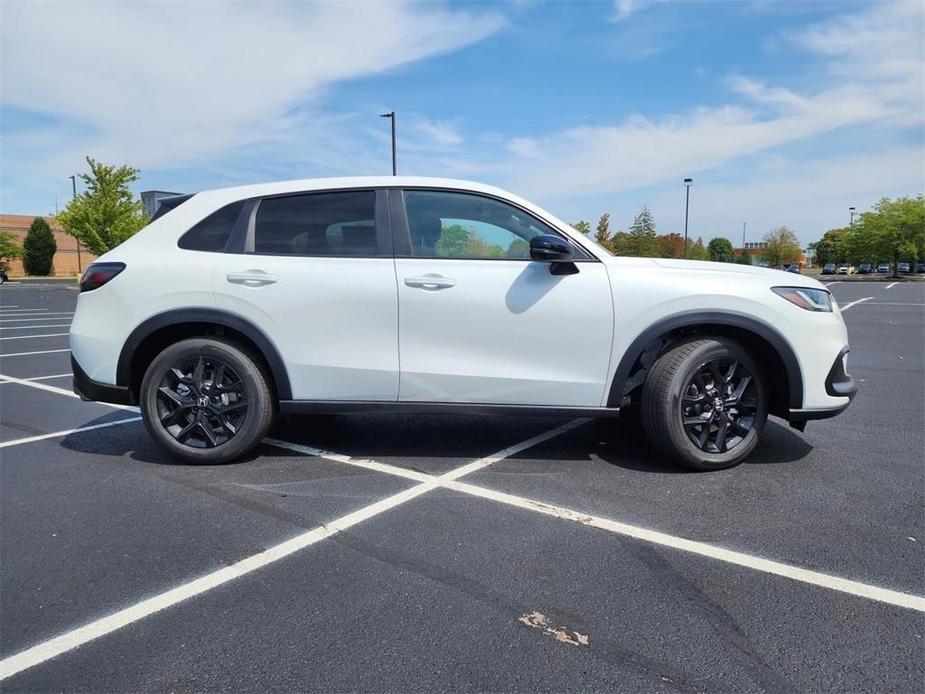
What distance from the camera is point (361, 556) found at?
2.80 metres

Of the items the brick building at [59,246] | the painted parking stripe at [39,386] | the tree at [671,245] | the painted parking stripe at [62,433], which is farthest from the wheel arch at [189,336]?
the brick building at [59,246]

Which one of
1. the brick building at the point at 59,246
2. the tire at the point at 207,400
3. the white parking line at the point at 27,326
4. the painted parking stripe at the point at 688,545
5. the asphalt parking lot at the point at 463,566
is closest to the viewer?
the asphalt parking lot at the point at 463,566

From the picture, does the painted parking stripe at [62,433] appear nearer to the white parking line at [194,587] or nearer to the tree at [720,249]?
the white parking line at [194,587]

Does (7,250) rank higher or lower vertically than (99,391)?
higher

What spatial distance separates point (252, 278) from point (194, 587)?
1.92 m

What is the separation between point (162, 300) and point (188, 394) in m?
0.61

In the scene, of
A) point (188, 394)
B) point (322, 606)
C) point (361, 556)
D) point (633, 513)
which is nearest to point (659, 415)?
point (633, 513)

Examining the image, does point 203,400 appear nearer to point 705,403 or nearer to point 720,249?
point 705,403

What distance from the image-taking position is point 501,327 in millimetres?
3729

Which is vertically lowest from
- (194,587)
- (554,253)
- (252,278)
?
(194,587)

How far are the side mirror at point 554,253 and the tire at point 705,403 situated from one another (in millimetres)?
799

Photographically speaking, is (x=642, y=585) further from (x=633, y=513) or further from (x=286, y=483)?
(x=286, y=483)

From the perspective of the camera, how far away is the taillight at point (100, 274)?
13.0 ft

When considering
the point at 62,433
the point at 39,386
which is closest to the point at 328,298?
the point at 62,433
